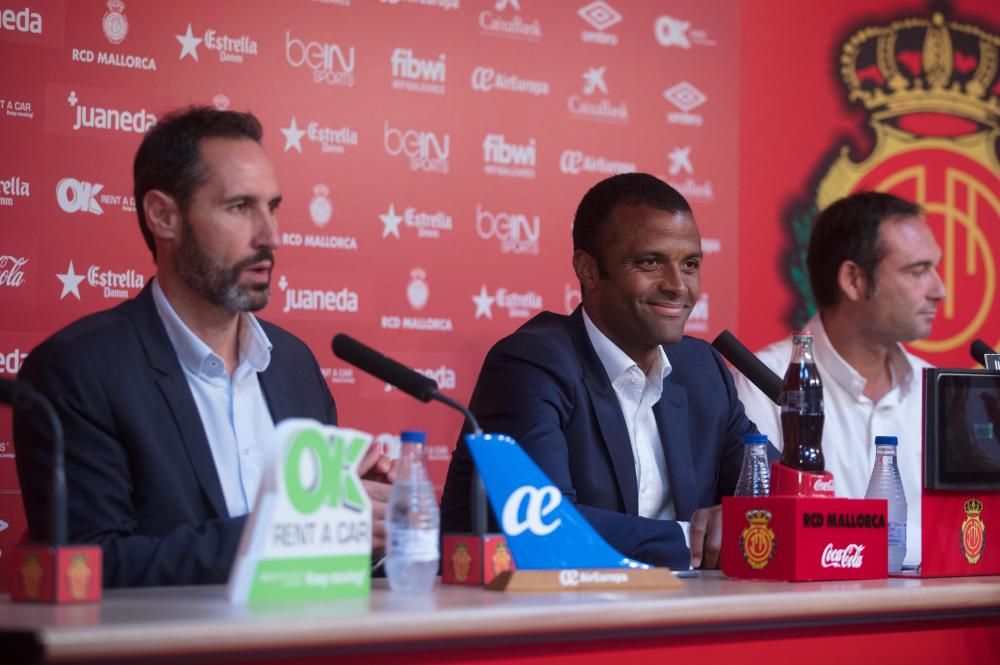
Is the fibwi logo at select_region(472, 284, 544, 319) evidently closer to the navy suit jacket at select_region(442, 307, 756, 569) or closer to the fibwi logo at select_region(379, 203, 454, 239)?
the fibwi logo at select_region(379, 203, 454, 239)

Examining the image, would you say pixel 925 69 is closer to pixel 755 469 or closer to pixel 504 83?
pixel 504 83

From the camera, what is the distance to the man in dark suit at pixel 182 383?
218 centimetres

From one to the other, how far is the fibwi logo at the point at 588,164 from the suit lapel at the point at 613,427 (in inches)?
55.8

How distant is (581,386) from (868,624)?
0.89 m

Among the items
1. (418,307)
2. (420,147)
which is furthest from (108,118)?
(418,307)

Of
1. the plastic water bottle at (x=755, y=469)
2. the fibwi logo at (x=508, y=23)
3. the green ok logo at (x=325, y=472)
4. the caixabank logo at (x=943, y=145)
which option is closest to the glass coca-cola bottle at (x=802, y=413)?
the plastic water bottle at (x=755, y=469)

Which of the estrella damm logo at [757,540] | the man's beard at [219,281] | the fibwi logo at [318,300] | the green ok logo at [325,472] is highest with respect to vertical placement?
the fibwi logo at [318,300]

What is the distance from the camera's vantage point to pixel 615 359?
2.89m

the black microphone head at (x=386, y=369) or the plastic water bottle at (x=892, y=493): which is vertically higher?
the black microphone head at (x=386, y=369)

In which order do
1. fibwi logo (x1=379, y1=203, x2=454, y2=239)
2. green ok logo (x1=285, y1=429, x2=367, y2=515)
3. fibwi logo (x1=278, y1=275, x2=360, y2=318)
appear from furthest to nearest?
fibwi logo (x1=379, y1=203, x2=454, y2=239) → fibwi logo (x1=278, y1=275, x2=360, y2=318) → green ok logo (x1=285, y1=429, x2=367, y2=515)

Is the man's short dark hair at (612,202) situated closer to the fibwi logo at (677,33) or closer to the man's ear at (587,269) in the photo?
the man's ear at (587,269)

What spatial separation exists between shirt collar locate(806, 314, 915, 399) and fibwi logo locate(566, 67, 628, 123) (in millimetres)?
920

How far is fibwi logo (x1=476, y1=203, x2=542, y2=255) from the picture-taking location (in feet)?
13.2

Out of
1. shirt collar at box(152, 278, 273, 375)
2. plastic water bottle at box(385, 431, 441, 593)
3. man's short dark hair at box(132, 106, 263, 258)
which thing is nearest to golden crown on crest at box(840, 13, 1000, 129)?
man's short dark hair at box(132, 106, 263, 258)
